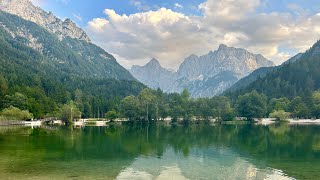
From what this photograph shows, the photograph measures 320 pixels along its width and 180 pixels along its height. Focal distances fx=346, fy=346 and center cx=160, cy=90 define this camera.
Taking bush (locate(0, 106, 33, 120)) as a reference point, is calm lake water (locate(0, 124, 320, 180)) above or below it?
below

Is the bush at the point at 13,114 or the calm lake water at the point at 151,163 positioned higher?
the bush at the point at 13,114

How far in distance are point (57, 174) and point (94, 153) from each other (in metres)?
21.5

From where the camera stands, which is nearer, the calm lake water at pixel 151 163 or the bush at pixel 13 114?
the calm lake water at pixel 151 163

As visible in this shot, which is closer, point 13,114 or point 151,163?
point 151,163

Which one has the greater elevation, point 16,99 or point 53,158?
point 16,99

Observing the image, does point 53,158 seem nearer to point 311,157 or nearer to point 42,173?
point 42,173

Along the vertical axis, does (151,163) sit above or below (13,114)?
below

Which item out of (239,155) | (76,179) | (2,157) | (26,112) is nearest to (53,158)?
(2,157)

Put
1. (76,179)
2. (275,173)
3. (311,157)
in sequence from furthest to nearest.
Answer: (311,157) < (275,173) < (76,179)

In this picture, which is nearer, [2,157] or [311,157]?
[2,157]

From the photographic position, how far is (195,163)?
56000 mm

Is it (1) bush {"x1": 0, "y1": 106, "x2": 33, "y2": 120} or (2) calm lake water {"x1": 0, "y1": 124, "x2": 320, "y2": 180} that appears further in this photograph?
(1) bush {"x1": 0, "y1": 106, "x2": 33, "y2": 120}

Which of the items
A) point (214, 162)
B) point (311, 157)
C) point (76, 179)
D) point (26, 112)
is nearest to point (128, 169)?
point (76, 179)

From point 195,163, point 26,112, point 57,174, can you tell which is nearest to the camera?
point 57,174
